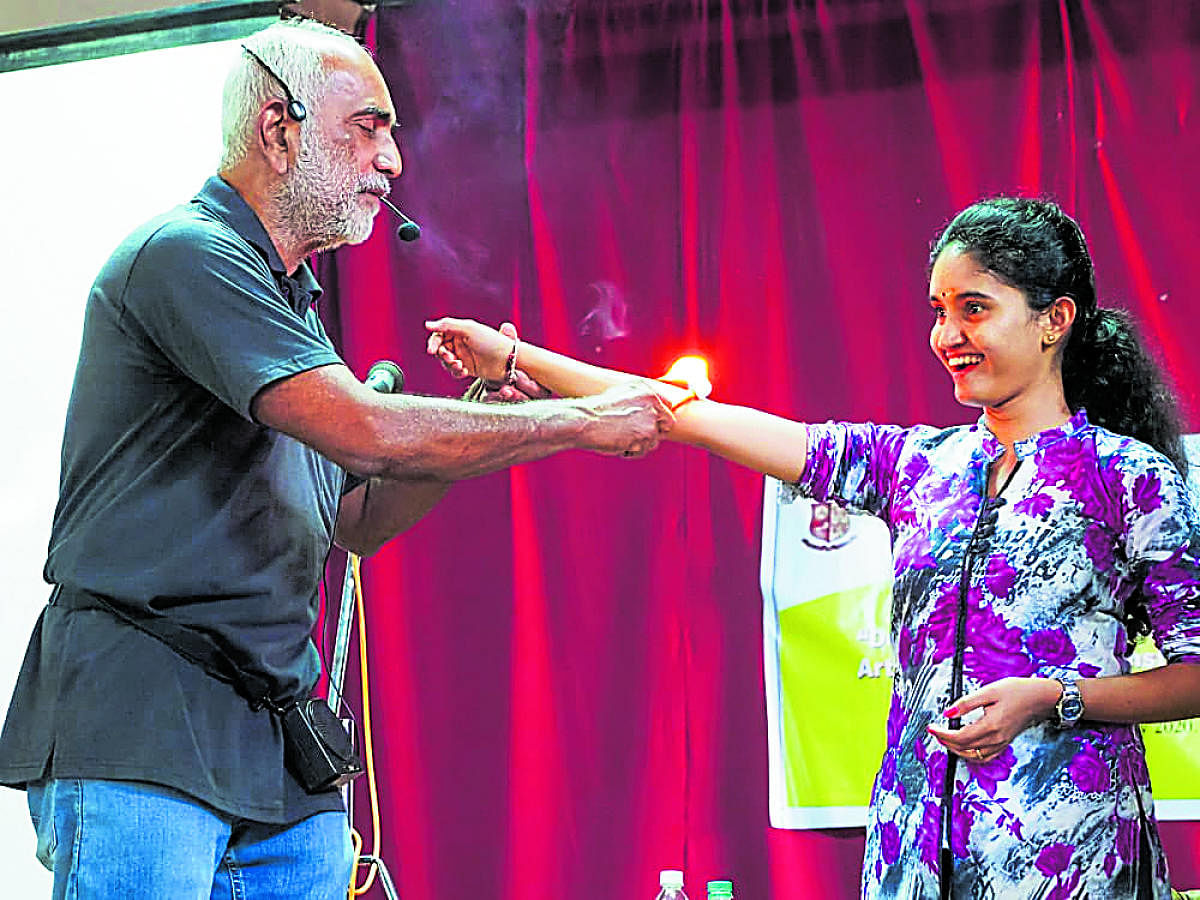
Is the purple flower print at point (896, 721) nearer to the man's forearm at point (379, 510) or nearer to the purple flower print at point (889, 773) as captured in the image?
the purple flower print at point (889, 773)

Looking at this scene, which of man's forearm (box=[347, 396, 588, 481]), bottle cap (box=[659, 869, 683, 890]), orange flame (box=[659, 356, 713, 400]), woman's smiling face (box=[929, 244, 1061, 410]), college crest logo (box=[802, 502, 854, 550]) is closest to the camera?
man's forearm (box=[347, 396, 588, 481])

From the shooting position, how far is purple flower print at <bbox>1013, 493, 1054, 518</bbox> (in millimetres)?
2066

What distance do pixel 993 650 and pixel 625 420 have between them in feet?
2.03

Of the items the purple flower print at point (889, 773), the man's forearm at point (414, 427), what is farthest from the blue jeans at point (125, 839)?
the purple flower print at point (889, 773)

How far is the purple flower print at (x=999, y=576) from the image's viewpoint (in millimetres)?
2027

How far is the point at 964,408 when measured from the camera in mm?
3303

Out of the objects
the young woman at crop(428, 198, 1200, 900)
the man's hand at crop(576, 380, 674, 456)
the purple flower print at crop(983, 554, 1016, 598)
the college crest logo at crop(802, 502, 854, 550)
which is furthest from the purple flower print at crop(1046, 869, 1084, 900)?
the college crest logo at crop(802, 502, 854, 550)

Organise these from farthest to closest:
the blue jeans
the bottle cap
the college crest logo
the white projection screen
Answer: the white projection screen → the college crest logo → the bottle cap → the blue jeans

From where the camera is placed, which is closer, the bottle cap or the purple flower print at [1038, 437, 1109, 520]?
the purple flower print at [1038, 437, 1109, 520]

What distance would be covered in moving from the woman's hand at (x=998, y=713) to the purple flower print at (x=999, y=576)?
130mm

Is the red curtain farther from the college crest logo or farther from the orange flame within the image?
the orange flame

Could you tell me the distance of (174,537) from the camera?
178 centimetres

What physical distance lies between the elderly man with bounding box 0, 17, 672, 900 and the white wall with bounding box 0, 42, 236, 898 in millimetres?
1993

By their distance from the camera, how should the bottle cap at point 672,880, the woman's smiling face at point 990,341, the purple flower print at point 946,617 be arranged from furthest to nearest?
1. the bottle cap at point 672,880
2. the woman's smiling face at point 990,341
3. the purple flower print at point 946,617
